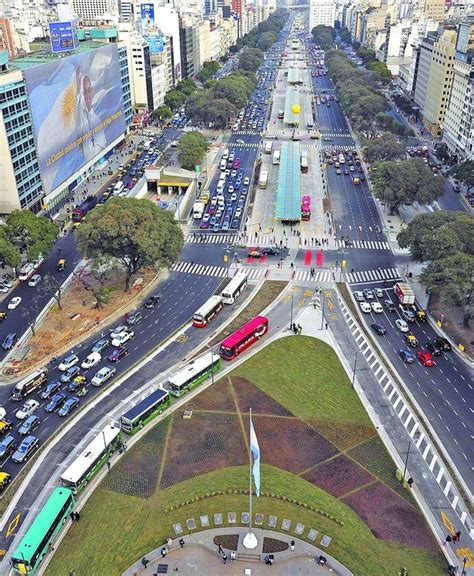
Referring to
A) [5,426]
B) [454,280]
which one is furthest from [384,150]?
[5,426]

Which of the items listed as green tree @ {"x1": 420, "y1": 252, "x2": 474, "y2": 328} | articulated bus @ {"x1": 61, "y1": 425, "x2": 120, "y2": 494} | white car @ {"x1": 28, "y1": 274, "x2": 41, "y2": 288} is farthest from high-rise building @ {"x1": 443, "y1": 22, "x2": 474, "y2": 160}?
articulated bus @ {"x1": 61, "y1": 425, "x2": 120, "y2": 494}

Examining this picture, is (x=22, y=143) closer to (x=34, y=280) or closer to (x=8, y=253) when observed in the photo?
(x=8, y=253)

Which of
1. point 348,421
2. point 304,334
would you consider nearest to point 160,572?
point 348,421

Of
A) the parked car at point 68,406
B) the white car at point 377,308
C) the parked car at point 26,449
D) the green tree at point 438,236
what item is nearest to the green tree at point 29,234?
the parked car at point 68,406

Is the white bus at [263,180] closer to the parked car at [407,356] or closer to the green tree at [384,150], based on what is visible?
the green tree at [384,150]

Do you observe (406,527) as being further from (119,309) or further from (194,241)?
(194,241)

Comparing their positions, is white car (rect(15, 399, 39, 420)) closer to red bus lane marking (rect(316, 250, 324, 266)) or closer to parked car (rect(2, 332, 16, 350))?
parked car (rect(2, 332, 16, 350))

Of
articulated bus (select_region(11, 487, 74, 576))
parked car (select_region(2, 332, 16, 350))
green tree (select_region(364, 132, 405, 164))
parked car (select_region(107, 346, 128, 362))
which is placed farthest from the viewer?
green tree (select_region(364, 132, 405, 164))
